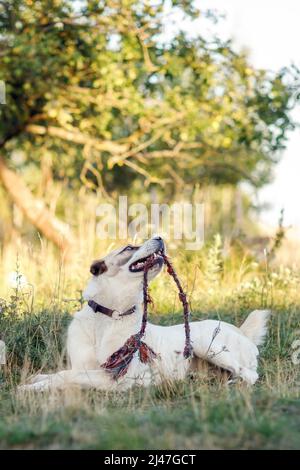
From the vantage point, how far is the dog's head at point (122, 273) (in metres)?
4.96

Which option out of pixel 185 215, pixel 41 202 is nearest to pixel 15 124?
pixel 41 202

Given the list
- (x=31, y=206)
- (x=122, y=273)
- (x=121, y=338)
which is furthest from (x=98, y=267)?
(x=31, y=206)

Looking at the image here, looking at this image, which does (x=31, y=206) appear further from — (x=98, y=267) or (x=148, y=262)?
(x=148, y=262)

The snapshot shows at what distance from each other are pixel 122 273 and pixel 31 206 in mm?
7391

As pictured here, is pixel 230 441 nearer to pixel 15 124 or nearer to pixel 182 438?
pixel 182 438

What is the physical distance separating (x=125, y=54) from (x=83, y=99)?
3.65 ft

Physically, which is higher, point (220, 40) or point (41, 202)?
point (220, 40)

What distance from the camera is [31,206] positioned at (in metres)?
12.2

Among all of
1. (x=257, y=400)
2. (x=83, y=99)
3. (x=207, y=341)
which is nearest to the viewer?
(x=257, y=400)

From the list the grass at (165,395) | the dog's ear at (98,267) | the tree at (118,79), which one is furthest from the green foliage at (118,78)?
the dog's ear at (98,267)

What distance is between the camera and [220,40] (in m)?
10.2

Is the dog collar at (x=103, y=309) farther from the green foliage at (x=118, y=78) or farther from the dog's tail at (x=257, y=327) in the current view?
the green foliage at (x=118, y=78)

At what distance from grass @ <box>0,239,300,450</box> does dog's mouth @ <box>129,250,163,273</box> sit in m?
0.77
